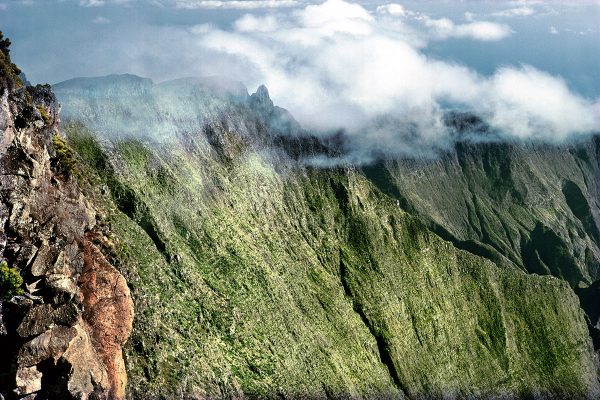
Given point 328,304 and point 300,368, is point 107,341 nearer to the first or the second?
point 300,368

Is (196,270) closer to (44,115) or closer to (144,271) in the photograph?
(144,271)

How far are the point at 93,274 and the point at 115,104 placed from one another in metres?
93.2

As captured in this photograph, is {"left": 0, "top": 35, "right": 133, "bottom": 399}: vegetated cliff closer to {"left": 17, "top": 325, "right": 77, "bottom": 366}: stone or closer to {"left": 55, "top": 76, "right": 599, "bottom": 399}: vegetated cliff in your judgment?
{"left": 17, "top": 325, "right": 77, "bottom": 366}: stone

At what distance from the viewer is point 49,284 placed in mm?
72312

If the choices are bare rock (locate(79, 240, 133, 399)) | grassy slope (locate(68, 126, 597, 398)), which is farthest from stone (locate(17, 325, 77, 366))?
grassy slope (locate(68, 126, 597, 398))

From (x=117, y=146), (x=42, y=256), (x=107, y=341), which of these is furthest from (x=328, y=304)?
(x=42, y=256)

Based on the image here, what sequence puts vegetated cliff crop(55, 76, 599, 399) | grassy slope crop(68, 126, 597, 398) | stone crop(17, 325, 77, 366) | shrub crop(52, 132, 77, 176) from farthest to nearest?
vegetated cliff crop(55, 76, 599, 399)
grassy slope crop(68, 126, 597, 398)
shrub crop(52, 132, 77, 176)
stone crop(17, 325, 77, 366)

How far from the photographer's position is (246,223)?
184625 millimetres

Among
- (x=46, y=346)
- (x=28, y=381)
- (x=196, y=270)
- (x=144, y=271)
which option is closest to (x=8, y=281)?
(x=46, y=346)

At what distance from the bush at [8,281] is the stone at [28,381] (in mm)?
9013

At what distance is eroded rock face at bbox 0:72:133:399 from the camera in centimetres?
6662

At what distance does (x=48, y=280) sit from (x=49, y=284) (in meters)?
0.54

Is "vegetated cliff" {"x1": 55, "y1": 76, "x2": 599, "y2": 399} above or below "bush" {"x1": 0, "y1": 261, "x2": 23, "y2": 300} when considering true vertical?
below

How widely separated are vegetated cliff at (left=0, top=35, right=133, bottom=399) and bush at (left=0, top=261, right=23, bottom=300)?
0.11m
